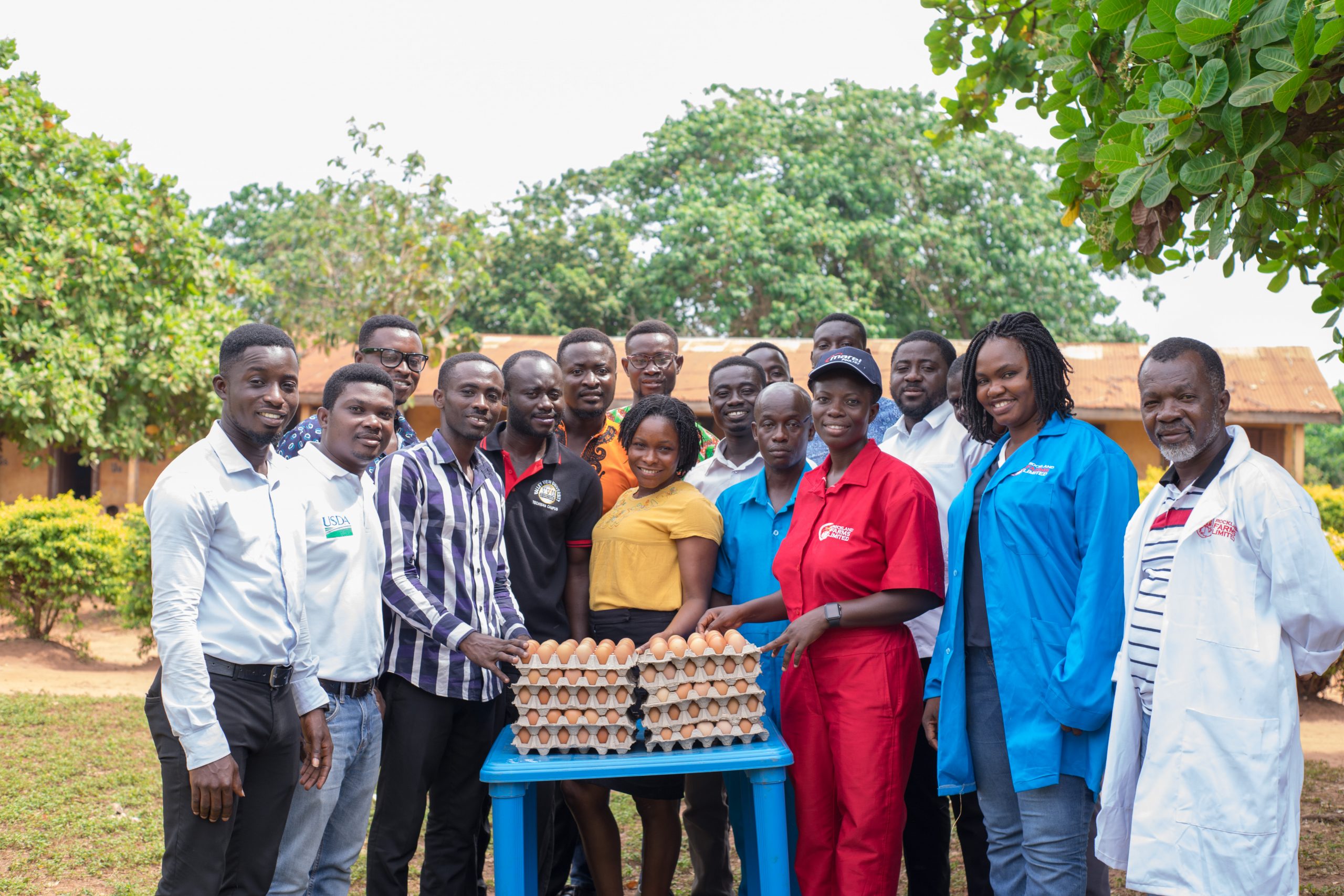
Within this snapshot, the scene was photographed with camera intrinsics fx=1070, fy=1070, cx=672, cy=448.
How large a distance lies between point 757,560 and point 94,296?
11227 millimetres

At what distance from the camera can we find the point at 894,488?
12.8 feet

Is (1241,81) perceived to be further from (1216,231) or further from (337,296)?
(337,296)

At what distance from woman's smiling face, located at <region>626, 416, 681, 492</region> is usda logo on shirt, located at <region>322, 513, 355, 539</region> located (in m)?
1.23

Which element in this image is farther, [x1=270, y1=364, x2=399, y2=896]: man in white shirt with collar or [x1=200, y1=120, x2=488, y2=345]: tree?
[x1=200, y1=120, x2=488, y2=345]: tree

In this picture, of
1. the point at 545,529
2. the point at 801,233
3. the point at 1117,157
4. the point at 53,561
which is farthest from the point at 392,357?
the point at 801,233

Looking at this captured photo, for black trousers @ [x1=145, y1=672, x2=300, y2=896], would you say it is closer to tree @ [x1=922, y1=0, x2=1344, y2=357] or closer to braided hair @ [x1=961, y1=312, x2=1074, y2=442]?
braided hair @ [x1=961, y1=312, x2=1074, y2=442]

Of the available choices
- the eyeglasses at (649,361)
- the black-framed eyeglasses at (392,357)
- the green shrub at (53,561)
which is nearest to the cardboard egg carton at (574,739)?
the black-framed eyeglasses at (392,357)

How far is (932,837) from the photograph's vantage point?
4.57 m

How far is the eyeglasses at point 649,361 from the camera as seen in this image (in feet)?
18.1

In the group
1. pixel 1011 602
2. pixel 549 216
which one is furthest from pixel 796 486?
pixel 549 216

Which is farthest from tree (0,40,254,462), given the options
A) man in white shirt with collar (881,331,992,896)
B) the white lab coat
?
the white lab coat

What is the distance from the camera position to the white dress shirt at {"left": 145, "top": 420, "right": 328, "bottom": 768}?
300 cm

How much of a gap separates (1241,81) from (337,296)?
16198mm

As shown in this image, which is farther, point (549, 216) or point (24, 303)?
point (549, 216)
